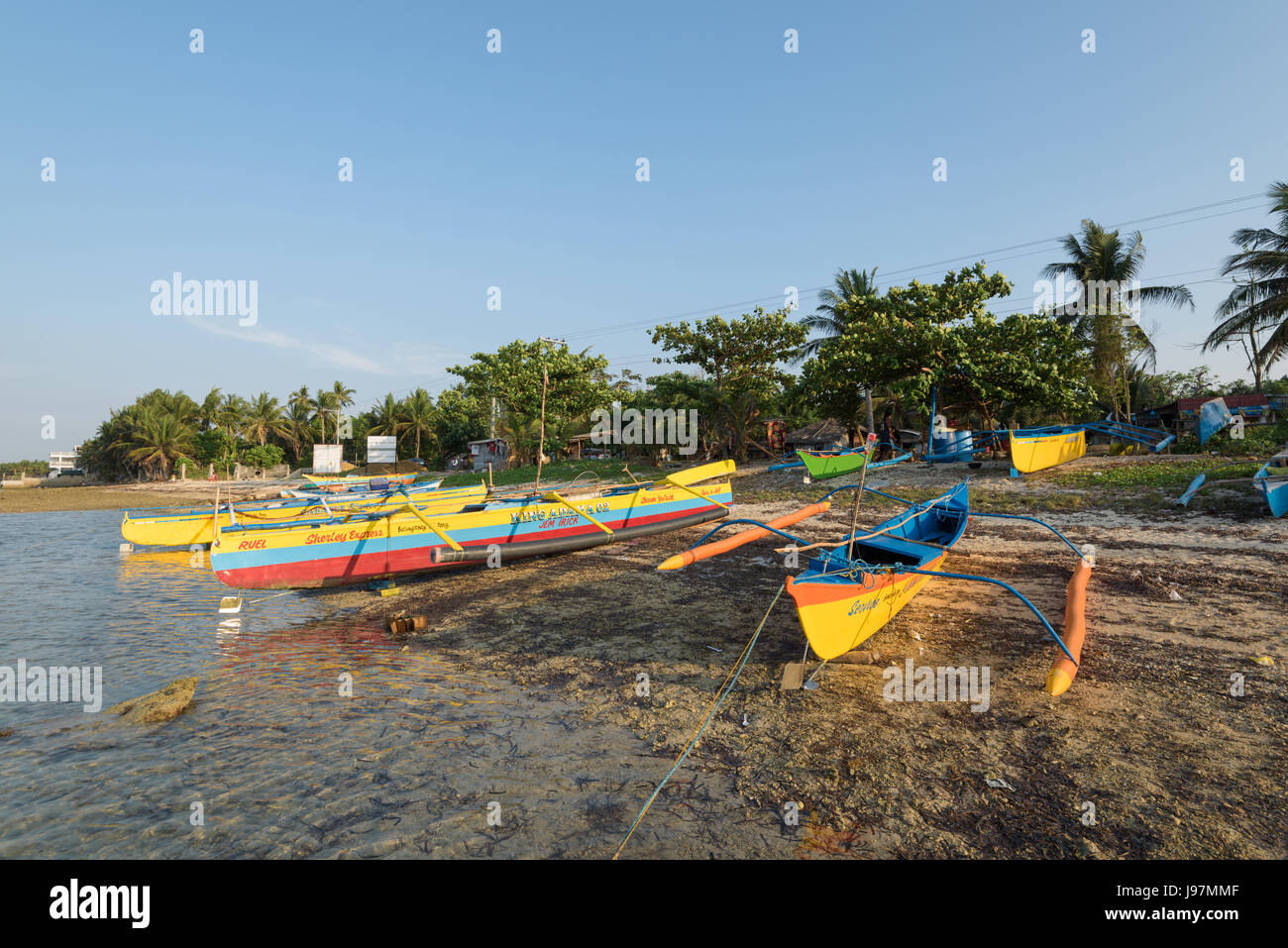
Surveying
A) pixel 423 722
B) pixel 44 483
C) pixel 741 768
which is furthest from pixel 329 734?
pixel 44 483

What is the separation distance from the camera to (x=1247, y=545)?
32.2 ft

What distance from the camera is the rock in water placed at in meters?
5.88

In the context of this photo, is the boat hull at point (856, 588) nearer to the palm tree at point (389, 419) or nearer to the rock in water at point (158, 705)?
the rock in water at point (158, 705)

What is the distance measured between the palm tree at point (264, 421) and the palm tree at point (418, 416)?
16.5m

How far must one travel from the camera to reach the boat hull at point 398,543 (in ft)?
36.0

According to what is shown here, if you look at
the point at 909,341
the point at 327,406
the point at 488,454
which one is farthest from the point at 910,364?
the point at 327,406

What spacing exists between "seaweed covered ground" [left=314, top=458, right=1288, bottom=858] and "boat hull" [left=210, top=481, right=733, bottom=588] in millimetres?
817

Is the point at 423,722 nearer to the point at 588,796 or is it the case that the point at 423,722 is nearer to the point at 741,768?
the point at 588,796
